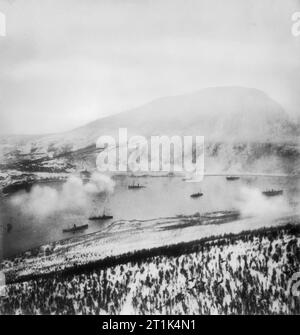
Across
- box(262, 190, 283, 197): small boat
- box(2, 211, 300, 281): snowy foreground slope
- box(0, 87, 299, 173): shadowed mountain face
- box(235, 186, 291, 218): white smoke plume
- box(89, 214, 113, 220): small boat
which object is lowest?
box(2, 211, 300, 281): snowy foreground slope

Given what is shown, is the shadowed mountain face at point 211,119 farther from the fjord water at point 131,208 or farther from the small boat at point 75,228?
the small boat at point 75,228

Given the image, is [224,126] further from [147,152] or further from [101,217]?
[101,217]

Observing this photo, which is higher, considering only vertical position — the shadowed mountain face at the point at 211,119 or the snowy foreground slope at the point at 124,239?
the shadowed mountain face at the point at 211,119

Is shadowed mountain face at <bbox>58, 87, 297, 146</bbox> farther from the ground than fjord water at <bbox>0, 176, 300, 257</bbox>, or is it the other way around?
shadowed mountain face at <bbox>58, 87, 297, 146</bbox>

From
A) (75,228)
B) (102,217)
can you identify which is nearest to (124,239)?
(102,217)

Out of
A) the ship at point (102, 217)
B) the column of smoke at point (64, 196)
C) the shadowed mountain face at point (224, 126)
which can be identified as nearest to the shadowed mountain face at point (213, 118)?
the shadowed mountain face at point (224, 126)

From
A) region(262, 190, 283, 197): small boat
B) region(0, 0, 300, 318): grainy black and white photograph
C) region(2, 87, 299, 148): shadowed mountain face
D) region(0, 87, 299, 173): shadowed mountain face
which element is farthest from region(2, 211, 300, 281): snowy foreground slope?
region(2, 87, 299, 148): shadowed mountain face

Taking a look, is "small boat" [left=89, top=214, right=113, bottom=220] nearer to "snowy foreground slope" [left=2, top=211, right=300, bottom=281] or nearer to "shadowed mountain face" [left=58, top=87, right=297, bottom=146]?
"snowy foreground slope" [left=2, top=211, right=300, bottom=281]

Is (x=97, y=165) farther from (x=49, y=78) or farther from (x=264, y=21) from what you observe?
(x=264, y=21)
